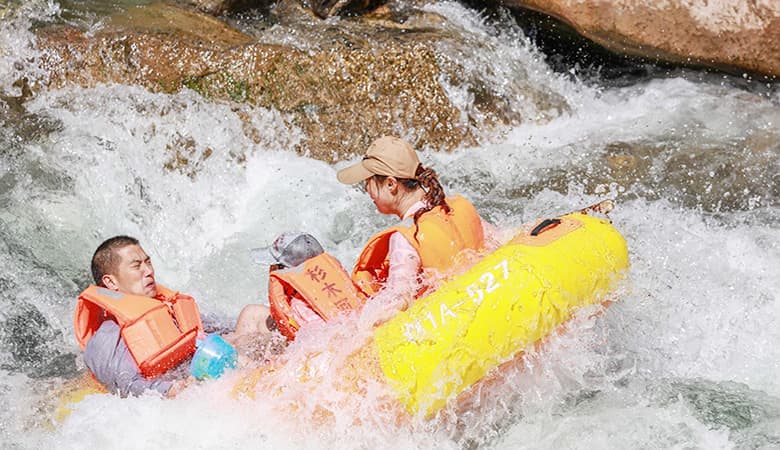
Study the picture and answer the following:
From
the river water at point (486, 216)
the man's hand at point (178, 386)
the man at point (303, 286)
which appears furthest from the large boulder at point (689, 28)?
the man's hand at point (178, 386)

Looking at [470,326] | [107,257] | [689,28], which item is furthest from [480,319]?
[689,28]

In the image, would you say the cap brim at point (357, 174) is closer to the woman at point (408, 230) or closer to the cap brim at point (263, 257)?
the woman at point (408, 230)

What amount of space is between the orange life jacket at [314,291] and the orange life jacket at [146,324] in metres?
0.39

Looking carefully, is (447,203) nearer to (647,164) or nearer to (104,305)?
(104,305)

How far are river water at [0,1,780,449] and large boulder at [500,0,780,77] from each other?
0.70 ft

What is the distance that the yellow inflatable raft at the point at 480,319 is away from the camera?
3.54 meters

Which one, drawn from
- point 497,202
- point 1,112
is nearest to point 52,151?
point 1,112

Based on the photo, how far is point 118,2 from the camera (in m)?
6.91

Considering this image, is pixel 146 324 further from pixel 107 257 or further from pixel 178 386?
pixel 107 257

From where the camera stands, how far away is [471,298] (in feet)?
11.9

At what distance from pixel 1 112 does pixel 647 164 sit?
13.4ft

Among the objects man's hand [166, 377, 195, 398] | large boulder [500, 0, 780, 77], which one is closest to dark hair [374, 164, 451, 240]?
man's hand [166, 377, 195, 398]

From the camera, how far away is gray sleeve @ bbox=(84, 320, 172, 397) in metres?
3.88

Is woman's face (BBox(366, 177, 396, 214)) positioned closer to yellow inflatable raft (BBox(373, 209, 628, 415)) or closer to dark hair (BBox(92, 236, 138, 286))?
yellow inflatable raft (BBox(373, 209, 628, 415))
